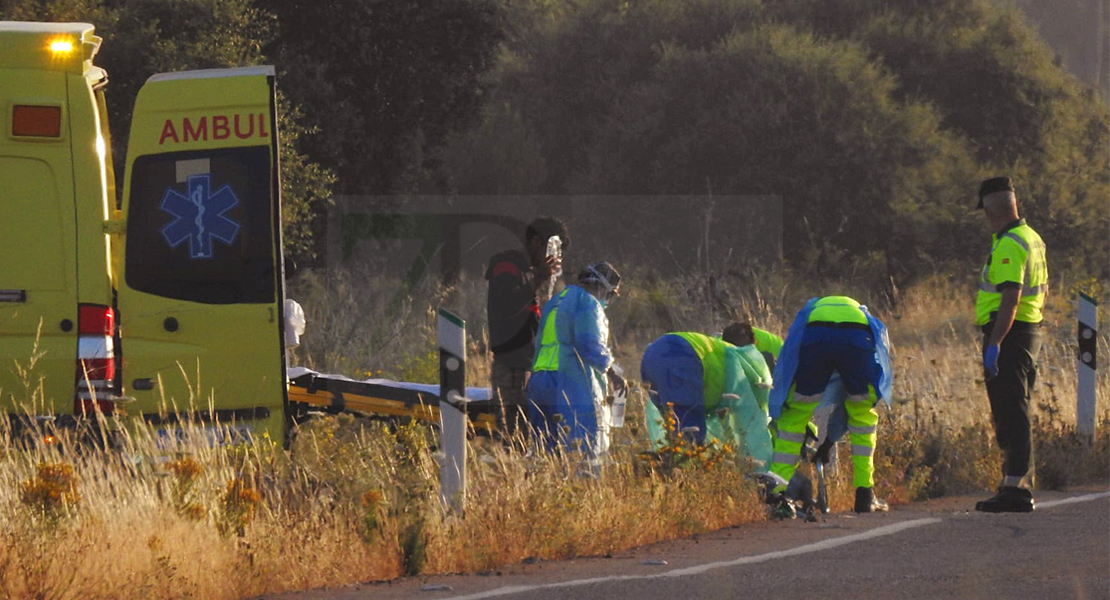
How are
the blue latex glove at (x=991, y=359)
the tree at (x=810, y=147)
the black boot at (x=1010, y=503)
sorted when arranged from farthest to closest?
the tree at (x=810, y=147) → the blue latex glove at (x=991, y=359) → the black boot at (x=1010, y=503)

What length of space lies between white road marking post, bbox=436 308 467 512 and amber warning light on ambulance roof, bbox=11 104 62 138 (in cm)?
234

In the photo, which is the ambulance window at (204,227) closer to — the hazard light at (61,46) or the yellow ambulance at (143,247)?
the yellow ambulance at (143,247)

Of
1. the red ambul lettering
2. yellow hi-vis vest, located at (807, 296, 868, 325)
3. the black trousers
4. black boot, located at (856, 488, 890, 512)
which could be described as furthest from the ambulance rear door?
the black trousers

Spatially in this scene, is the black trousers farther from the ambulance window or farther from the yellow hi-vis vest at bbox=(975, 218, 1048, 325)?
the ambulance window

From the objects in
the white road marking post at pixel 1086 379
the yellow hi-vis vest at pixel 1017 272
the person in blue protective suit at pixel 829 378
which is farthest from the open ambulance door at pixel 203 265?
the white road marking post at pixel 1086 379

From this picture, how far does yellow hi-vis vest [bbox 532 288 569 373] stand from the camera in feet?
32.3

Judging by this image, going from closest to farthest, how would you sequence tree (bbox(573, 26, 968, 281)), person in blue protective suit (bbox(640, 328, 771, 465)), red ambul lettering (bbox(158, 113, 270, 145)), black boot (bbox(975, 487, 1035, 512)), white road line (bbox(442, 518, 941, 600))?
1. white road line (bbox(442, 518, 941, 600))
2. red ambul lettering (bbox(158, 113, 270, 145))
3. black boot (bbox(975, 487, 1035, 512))
4. person in blue protective suit (bbox(640, 328, 771, 465))
5. tree (bbox(573, 26, 968, 281))

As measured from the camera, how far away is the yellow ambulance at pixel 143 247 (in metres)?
9.11

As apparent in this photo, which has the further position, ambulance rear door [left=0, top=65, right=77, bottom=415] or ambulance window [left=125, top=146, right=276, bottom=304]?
ambulance window [left=125, top=146, right=276, bottom=304]

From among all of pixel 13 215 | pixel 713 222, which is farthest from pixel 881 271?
pixel 13 215

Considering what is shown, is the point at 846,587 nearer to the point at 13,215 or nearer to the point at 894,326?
the point at 13,215

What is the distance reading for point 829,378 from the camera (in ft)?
32.8

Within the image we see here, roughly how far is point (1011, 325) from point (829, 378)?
1097 millimetres

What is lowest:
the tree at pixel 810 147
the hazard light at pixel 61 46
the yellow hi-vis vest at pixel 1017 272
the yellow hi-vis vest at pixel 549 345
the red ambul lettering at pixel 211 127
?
the yellow hi-vis vest at pixel 549 345
